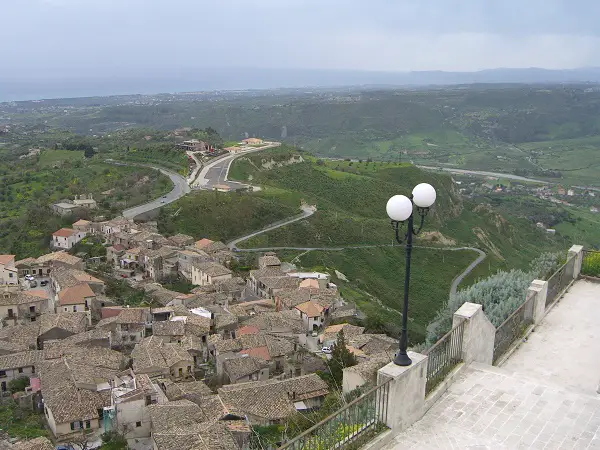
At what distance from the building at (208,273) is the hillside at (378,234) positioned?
786 cm

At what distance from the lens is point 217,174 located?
5838 cm

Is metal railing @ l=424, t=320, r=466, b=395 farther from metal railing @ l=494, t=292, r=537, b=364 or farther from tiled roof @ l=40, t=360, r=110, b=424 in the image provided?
tiled roof @ l=40, t=360, r=110, b=424

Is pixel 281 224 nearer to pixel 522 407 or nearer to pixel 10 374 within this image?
pixel 10 374

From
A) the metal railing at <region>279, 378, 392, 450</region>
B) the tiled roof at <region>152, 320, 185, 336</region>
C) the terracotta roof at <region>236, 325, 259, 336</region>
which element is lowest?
the terracotta roof at <region>236, 325, 259, 336</region>

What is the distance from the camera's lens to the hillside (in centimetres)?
3809

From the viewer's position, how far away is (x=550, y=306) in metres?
11.2

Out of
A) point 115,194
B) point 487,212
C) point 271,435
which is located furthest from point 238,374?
point 487,212

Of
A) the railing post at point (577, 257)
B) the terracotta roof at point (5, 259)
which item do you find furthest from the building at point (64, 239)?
the railing post at point (577, 257)

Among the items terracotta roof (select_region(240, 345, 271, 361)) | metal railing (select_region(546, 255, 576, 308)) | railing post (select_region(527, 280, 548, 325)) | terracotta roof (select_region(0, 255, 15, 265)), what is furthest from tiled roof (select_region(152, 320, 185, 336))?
railing post (select_region(527, 280, 548, 325))

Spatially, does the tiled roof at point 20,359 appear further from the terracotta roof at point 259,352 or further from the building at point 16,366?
the terracotta roof at point 259,352

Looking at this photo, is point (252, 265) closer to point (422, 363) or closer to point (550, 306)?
point (550, 306)

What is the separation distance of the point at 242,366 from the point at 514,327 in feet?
40.4

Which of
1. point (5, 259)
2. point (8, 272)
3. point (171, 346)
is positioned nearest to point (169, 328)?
point (171, 346)

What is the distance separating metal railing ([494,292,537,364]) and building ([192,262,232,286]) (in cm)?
2245
